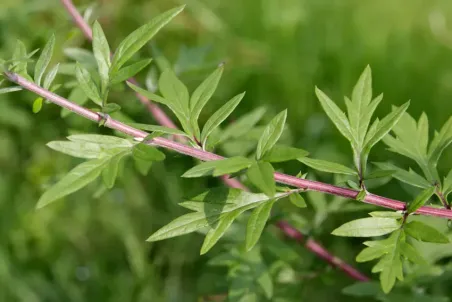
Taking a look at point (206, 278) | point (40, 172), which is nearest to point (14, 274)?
point (40, 172)

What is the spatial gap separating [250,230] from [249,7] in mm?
2191

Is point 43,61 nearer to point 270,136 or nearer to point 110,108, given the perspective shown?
point 110,108

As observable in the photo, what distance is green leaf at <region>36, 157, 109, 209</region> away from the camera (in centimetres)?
97

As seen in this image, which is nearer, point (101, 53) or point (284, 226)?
point (101, 53)

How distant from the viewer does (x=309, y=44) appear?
279 centimetres

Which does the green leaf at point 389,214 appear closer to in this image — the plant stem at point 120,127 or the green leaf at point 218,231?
the plant stem at point 120,127

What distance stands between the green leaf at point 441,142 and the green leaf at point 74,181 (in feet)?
2.05

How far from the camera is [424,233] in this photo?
3.23 ft

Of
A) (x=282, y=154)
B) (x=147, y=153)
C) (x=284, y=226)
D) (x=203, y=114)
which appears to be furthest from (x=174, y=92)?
(x=203, y=114)

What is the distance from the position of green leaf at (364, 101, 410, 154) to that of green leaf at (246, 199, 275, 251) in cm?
20

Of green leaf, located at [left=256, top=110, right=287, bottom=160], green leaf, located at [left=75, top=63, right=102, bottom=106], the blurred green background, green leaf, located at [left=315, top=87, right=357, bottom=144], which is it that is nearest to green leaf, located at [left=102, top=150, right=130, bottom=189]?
green leaf, located at [left=75, top=63, right=102, bottom=106]

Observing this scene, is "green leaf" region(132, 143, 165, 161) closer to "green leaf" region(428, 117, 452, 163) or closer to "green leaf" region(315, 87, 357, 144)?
"green leaf" region(315, 87, 357, 144)

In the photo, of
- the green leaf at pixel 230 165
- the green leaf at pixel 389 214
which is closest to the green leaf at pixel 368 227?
the green leaf at pixel 389 214

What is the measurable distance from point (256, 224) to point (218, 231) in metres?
0.06
